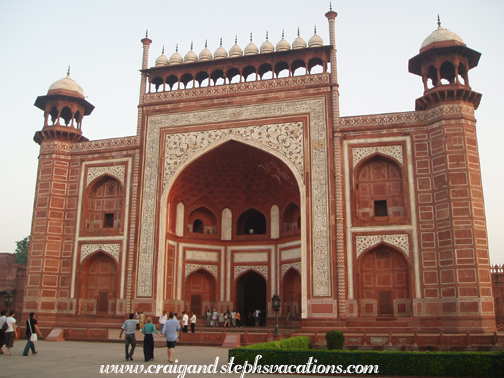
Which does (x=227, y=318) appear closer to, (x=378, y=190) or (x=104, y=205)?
(x=104, y=205)

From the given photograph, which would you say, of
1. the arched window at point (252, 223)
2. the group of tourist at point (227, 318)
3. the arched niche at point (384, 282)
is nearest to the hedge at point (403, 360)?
the arched niche at point (384, 282)

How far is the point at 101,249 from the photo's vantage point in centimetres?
1839

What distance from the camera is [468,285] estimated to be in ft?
46.8

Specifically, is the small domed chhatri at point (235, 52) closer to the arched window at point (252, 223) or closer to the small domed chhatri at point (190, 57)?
the small domed chhatri at point (190, 57)

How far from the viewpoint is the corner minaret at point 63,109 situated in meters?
19.6

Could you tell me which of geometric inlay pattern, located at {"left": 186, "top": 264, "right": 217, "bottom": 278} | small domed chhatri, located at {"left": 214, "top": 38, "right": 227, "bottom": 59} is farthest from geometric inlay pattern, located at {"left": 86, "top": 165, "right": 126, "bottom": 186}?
small domed chhatri, located at {"left": 214, "top": 38, "right": 227, "bottom": 59}

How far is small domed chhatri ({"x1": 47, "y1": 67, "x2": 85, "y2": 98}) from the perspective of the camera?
19892 millimetres

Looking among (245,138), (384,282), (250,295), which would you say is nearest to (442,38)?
(245,138)

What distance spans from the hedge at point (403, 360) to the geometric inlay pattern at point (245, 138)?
29.5ft

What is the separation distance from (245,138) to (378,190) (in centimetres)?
479

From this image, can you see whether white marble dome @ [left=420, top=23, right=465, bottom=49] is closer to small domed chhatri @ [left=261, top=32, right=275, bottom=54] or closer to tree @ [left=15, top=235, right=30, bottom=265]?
small domed chhatri @ [left=261, top=32, right=275, bottom=54]

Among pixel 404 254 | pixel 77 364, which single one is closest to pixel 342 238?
pixel 404 254

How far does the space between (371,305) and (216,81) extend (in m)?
9.71

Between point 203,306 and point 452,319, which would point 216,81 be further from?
point 452,319
